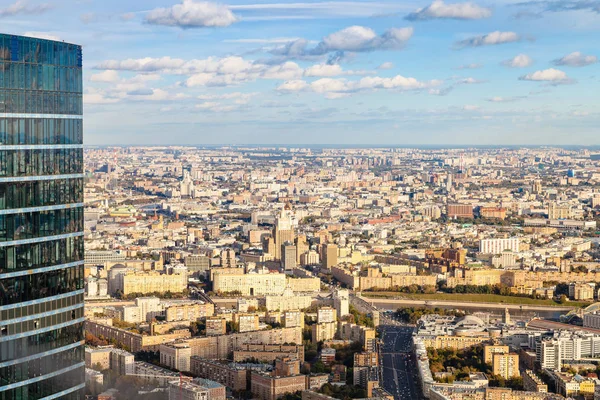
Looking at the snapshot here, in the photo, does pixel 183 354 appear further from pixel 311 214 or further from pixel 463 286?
pixel 311 214

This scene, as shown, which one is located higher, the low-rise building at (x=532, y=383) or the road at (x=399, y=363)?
the low-rise building at (x=532, y=383)

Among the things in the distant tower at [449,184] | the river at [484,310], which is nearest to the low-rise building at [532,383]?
the river at [484,310]

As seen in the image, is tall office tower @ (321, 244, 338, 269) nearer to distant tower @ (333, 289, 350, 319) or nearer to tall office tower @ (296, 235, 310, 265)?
tall office tower @ (296, 235, 310, 265)

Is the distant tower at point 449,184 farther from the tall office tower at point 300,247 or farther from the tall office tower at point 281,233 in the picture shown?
the tall office tower at point 300,247

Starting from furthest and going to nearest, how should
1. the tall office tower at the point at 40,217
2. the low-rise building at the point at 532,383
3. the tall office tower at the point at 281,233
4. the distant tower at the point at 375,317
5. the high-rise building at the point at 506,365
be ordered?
the tall office tower at the point at 281,233
the distant tower at the point at 375,317
the high-rise building at the point at 506,365
the low-rise building at the point at 532,383
the tall office tower at the point at 40,217

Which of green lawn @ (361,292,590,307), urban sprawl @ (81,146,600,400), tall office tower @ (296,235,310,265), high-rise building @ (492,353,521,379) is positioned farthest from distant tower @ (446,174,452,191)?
high-rise building @ (492,353,521,379)

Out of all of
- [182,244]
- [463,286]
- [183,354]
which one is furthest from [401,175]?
[183,354]

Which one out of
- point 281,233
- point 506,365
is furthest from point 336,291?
point 281,233
